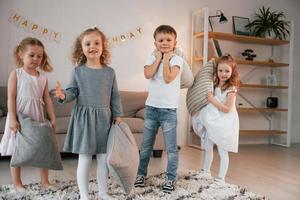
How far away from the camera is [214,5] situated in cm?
442

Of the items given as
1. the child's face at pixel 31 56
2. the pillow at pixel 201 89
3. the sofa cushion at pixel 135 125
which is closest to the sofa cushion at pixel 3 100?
the sofa cushion at pixel 135 125

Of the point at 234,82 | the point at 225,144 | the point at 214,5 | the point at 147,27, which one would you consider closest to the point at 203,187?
the point at 225,144

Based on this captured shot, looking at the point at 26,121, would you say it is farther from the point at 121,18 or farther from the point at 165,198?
the point at 121,18

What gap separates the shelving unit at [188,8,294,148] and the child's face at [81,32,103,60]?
2.44 metres

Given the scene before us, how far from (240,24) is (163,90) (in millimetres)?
3014

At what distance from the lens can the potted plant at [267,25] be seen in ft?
14.4

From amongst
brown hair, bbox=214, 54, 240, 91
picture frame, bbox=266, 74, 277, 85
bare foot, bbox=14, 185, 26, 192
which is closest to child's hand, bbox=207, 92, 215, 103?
brown hair, bbox=214, 54, 240, 91

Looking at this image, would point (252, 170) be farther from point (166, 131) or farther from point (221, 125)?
point (166, 131)

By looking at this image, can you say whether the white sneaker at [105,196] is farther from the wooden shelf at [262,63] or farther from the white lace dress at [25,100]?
the wooden shelf at [262,63]

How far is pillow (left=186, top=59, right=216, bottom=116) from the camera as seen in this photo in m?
2.27

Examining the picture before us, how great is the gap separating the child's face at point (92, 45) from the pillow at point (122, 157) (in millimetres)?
397

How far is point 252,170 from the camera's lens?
2.80 m

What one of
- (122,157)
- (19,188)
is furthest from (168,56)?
(19,188)

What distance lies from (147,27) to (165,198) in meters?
2.74
